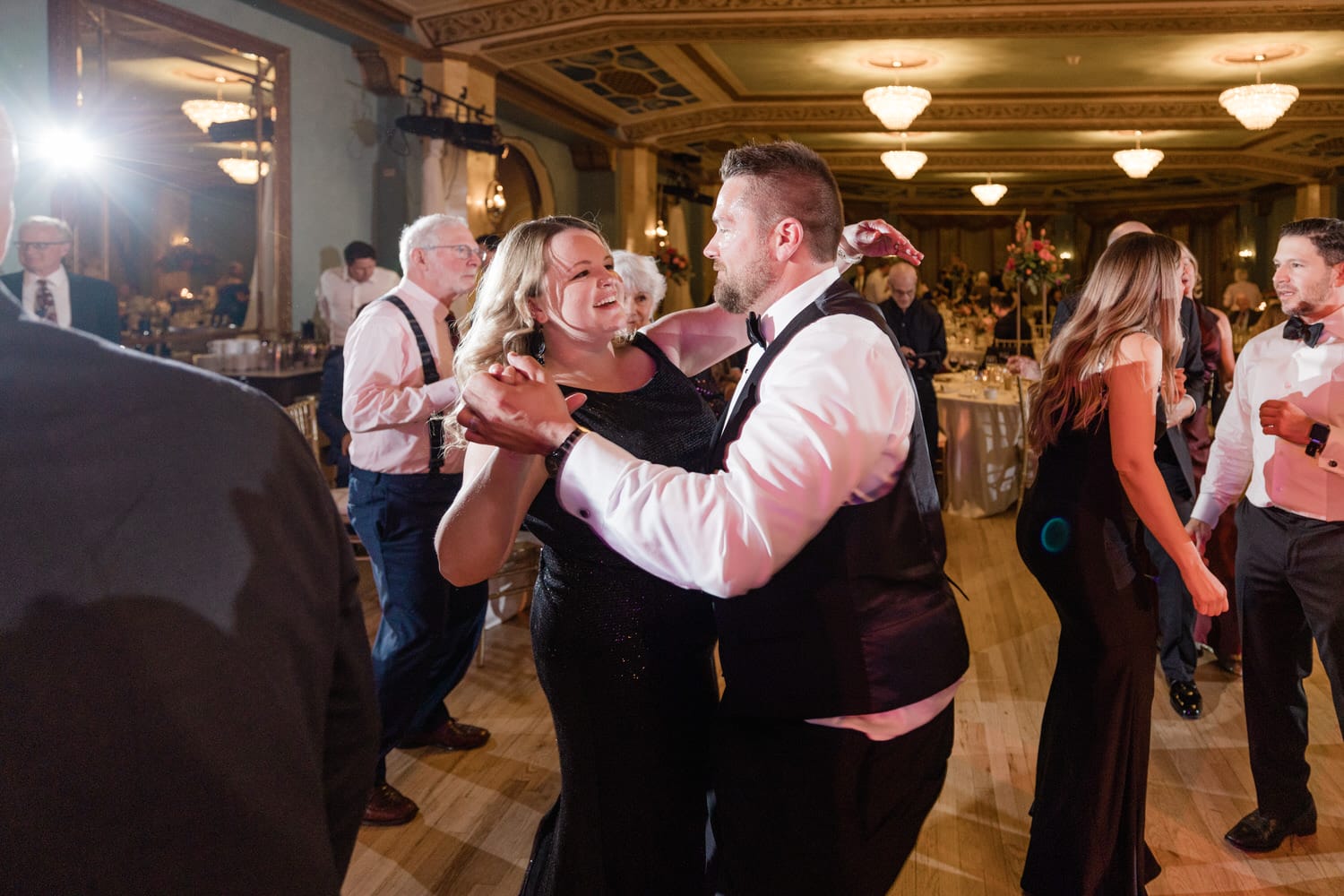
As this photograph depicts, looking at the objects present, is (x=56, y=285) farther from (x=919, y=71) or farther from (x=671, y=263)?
(x=919, y=71)

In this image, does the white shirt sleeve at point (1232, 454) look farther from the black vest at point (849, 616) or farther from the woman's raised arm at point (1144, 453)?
the black vest at point (849, 616)

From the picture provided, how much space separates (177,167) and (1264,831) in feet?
20.0

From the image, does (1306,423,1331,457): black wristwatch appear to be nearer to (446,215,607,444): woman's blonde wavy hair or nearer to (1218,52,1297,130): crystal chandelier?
(446,215,607,444): woman's blonde wavy hair

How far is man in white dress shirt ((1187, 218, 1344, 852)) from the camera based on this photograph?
2416 mm

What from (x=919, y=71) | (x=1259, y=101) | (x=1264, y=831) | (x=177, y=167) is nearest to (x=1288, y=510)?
(x=1264, y=831)

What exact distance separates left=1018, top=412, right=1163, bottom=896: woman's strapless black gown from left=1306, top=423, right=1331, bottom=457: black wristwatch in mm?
488

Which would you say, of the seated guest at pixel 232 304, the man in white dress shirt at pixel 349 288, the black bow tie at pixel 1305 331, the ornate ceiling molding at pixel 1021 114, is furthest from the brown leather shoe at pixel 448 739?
the ornate ceiling molding at pixel 1021 114

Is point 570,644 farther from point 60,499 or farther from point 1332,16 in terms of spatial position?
point 1332,16

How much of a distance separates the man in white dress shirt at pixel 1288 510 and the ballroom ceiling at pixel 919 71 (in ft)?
16.6

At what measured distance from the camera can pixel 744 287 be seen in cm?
157

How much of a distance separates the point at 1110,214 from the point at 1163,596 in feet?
61.4

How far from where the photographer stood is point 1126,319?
2.28 m

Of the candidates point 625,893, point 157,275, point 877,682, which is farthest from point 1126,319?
point 157,275

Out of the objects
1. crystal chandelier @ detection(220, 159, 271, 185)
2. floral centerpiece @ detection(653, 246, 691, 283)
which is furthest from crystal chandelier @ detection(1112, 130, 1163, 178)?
crystal chandelier @ detection(220, 159, 271, 185)
